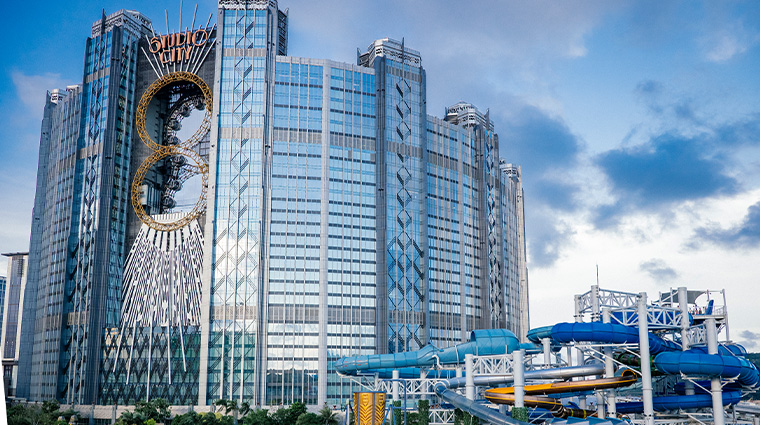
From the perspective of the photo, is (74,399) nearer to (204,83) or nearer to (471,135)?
(204,83)

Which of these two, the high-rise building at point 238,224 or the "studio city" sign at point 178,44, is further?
the "studio city" sign at point 178,44

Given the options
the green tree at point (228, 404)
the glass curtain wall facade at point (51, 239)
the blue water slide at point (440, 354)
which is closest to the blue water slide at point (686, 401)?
the blue water slide at point (440, 354)

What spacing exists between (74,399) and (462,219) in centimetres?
10106

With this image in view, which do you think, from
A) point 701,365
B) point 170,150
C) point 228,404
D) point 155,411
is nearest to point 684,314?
point 701,365

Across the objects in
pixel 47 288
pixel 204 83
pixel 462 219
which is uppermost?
pixel 204 83

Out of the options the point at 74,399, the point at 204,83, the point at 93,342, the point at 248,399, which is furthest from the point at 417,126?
the point at 74,399

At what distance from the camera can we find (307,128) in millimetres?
153250

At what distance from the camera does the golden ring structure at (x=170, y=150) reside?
152125mm

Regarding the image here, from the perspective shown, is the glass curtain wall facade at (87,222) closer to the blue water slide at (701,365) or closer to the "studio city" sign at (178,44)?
the "studio city" sign at (178,44)

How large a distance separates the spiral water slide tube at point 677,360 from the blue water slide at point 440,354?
11.3 meters

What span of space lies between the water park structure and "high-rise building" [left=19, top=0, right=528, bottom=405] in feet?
193

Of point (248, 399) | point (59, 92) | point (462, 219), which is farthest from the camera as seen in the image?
point (59, 92)

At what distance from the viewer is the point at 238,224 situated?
145 meters

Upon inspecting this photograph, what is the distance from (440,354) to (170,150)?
97551mm
